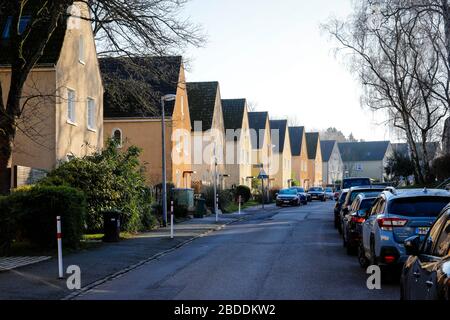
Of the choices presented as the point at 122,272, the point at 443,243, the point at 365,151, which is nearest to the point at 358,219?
the point at 122,272

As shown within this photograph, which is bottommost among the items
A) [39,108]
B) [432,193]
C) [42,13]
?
[432,193]

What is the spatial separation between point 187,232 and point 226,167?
37.4 metres

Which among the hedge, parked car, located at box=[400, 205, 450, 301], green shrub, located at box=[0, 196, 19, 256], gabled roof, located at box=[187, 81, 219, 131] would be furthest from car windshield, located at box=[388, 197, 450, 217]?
gabled roof, located at box=[187, 81, 219, 131]

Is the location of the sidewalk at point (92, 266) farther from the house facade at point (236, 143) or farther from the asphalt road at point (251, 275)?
the house facade at point (236, 143)

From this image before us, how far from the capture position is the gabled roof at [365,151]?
5303 inches

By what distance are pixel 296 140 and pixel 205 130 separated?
46629 mm

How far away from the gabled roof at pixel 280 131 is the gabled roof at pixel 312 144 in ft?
74.3

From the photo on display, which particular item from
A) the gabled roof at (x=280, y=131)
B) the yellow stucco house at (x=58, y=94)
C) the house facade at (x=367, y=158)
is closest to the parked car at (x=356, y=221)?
the yellow stucco house at (x=58, y=94)

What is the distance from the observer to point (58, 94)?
27281 mm

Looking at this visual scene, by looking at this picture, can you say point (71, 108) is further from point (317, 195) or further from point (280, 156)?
point (280, 156)
